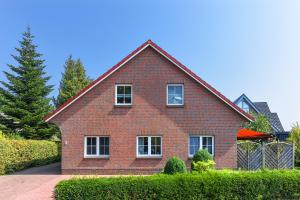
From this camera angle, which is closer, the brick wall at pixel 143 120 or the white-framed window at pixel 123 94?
the brick wall at pixel 143 120

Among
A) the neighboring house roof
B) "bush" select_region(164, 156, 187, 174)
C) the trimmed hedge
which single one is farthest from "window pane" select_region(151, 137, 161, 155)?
the neighboring house roof

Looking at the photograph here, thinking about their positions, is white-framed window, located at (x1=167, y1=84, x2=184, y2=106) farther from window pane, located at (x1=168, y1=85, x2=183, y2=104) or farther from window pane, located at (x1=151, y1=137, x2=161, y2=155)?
window pane, located at (x1=151, y1=137, x2=161, y2=155)

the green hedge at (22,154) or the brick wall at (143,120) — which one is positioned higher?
the brick wall at (143,120)

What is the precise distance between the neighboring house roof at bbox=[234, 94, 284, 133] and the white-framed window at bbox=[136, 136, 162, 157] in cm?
2668

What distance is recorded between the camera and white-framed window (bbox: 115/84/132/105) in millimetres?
21984

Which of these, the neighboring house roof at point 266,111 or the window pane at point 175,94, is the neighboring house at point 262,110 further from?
the window pane at point 175,94

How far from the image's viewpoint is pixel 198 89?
2198cm

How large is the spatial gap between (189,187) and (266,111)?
133ft

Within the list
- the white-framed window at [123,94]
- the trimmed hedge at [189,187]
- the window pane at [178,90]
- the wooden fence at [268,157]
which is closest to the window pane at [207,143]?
the wooden fence at [268,157]

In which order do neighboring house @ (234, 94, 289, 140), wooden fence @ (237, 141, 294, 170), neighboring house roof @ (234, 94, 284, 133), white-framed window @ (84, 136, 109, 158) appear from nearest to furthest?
white-framed window @ (84, 136, 109, 158) → wooden fence @ (237, 141, 294, 170) → neighboring house @ (234, 94, 289, 140) → neighboring house roof @ (234, 94, 284, 133)

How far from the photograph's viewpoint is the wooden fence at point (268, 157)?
22.3m

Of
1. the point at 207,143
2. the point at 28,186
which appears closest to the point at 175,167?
the point at 28,186

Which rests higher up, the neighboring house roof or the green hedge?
the neighboring house roof

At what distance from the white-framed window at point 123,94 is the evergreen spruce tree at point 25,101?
55.5 feet
